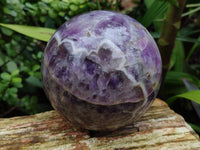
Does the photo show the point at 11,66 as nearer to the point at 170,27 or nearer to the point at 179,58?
the point at 170,27

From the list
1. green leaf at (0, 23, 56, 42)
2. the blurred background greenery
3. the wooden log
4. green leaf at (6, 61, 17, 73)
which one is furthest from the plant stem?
green leaf at (6, 61, 17, 73)

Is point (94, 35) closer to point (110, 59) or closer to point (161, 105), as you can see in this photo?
point (110, 59)

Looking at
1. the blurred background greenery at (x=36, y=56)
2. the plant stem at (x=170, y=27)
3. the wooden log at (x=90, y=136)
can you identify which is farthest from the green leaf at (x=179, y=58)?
the wooden log at (x=90, y=136)

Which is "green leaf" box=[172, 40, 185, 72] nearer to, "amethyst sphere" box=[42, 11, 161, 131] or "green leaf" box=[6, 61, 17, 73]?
"amethyst sphere" box=[42, 11, 161, 131]

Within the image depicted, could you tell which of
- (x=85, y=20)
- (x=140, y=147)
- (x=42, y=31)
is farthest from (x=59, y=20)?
(x=140, y=147)

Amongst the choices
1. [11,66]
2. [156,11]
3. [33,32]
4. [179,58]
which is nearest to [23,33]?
[33,32]
